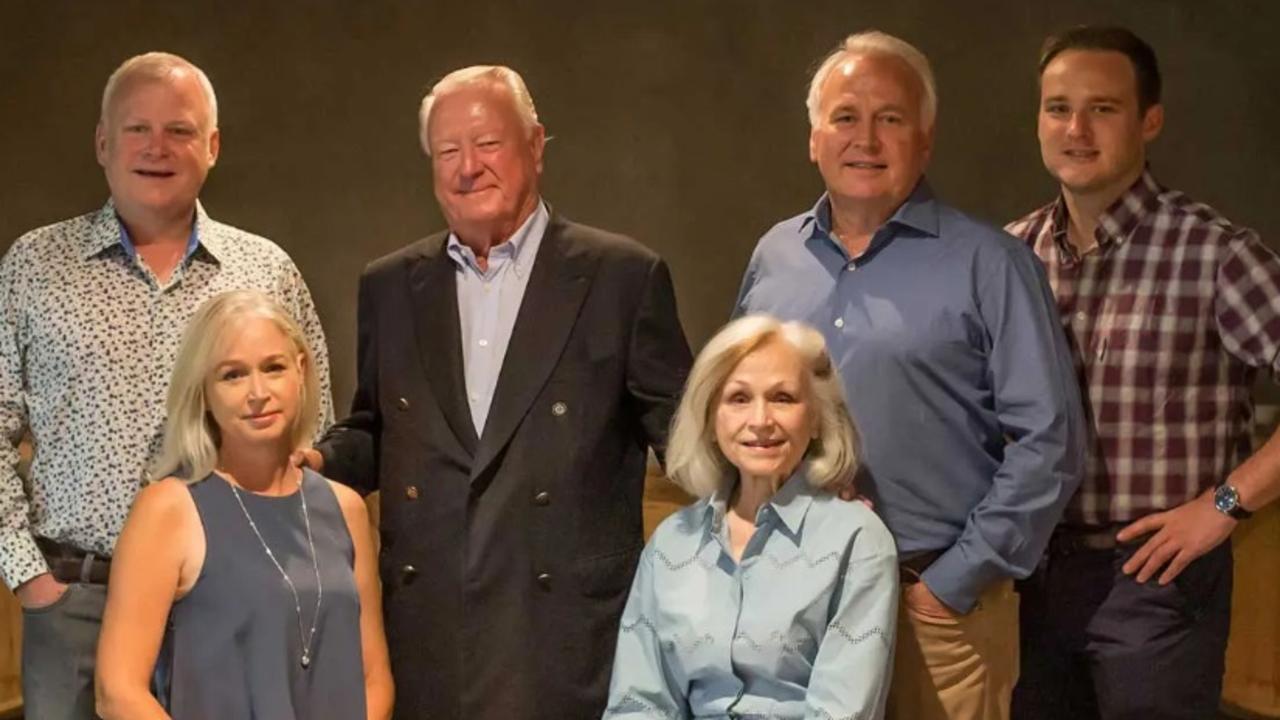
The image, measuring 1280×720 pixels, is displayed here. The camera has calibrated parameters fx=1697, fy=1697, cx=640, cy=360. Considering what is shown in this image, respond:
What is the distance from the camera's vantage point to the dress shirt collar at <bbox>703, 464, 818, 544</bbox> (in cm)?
282

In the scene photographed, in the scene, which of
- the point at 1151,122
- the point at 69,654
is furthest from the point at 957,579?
the point at 69,654

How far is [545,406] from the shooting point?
3.09 m

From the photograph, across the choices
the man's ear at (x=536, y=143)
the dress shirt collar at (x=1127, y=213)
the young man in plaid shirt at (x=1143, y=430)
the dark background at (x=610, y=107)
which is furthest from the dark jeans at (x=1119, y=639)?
the dark background at (x=610, y=107)

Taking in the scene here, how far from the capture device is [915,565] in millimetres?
3070

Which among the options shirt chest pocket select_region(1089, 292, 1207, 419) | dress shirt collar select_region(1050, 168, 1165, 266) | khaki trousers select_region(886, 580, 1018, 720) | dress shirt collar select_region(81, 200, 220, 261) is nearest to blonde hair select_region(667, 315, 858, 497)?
khaki trousers select_region(886, 580, 1018, 720)

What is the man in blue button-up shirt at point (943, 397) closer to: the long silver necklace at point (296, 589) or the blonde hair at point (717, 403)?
the blonde hair at point (717, 403)

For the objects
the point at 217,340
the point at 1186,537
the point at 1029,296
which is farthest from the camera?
the point at 1186,537

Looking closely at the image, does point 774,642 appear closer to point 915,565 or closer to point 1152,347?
point 915,565

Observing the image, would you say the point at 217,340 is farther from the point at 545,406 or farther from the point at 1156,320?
the point at 1156,320

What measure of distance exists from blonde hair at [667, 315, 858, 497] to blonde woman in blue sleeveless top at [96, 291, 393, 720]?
0.62 metres

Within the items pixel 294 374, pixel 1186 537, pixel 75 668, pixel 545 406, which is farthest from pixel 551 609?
pixel 1186 537

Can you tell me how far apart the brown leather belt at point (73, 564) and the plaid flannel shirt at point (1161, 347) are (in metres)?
1.86

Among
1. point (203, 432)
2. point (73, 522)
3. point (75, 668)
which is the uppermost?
point (203, 432)

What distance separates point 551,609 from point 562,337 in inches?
19.5
